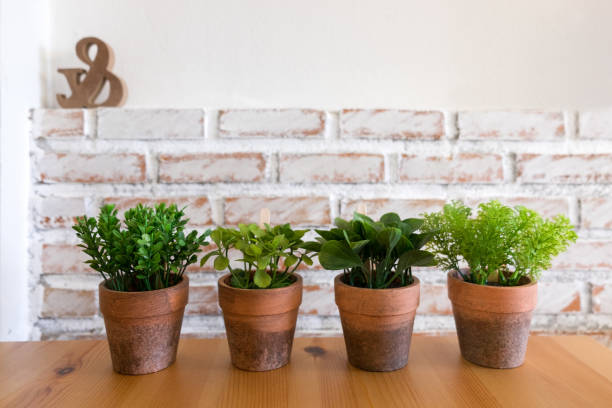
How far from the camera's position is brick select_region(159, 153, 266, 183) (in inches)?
34.2

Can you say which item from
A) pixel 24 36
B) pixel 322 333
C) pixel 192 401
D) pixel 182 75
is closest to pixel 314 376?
pixel 192 401

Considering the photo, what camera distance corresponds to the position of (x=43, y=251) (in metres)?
0.87

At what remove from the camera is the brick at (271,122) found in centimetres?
87

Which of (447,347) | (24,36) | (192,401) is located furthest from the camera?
(24,36)

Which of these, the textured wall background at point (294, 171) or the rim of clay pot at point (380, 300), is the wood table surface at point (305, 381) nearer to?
the rim of clay pot at point (380, 300)

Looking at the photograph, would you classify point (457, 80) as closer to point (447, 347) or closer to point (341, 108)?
point (341, 108)

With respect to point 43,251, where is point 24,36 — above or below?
above

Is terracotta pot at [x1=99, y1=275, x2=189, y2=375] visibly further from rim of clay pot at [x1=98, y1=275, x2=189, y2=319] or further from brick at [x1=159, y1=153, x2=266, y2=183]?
brick at [x1=159, y1=153, x2=266, y2=183]

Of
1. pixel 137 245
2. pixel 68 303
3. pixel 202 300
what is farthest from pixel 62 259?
pixel 137 245

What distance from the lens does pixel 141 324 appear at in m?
0.60

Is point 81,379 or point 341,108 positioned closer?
point 81,379

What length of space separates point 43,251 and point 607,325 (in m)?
1.26

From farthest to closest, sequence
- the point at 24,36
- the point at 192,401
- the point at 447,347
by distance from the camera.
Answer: the point at 24,36 → the point at 447,347 → the point at 192,401

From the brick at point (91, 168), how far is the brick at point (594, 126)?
37.5 inches
